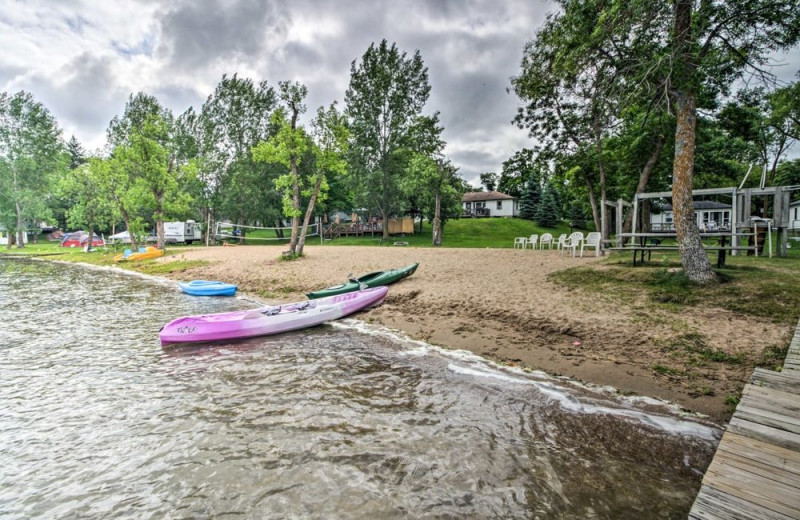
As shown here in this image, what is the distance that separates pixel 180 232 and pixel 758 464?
160 ft

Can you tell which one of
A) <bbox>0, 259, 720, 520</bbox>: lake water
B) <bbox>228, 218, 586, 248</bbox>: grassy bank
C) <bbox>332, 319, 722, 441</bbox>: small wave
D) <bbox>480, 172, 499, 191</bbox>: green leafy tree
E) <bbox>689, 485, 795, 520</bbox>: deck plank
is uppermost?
<bbox>480, 172, 499, 191</bbox>: green leafy tree

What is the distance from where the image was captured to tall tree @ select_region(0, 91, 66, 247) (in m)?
37.8

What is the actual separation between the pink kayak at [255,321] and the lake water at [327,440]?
0.78 meters

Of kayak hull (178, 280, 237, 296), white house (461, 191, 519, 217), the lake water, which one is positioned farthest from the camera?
white house (461, 191, 519, 217)

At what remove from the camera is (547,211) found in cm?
5100

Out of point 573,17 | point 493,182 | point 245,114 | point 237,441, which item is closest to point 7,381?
point 237,441

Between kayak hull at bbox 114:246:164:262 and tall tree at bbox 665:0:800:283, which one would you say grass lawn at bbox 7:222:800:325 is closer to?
tall tree at bbox 665:0:800:283

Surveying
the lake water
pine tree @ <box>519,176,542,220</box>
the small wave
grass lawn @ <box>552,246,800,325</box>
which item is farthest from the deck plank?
pine tree @ <box>519,176,542,220</box>

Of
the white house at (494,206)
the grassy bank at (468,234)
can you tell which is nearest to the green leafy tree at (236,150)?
the grassy bank at (468,234)

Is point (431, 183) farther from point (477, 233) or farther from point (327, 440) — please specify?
point (327, 440)

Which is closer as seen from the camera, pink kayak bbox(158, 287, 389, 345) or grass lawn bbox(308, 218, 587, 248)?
pink kayak bbox(158, 287, 389, 345)

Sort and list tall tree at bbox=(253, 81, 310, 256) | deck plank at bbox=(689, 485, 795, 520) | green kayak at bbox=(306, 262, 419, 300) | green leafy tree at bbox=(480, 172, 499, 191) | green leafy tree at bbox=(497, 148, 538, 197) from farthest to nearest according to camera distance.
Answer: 1. green leafy tree at bbox=(480, 172, 499, 191)
2. green leafy tree at bbox=(497, 148, 538, 197)
3. tall tree at bbox=(253, 81, 310, 256)
4. green kayak at bbox=(306, 262, 419, 300)
5. deck plank at bbox=(689, 485, 795, 520)

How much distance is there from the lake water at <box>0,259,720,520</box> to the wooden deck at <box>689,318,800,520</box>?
75 cm

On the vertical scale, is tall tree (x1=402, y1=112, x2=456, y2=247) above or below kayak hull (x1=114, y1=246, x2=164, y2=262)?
above
